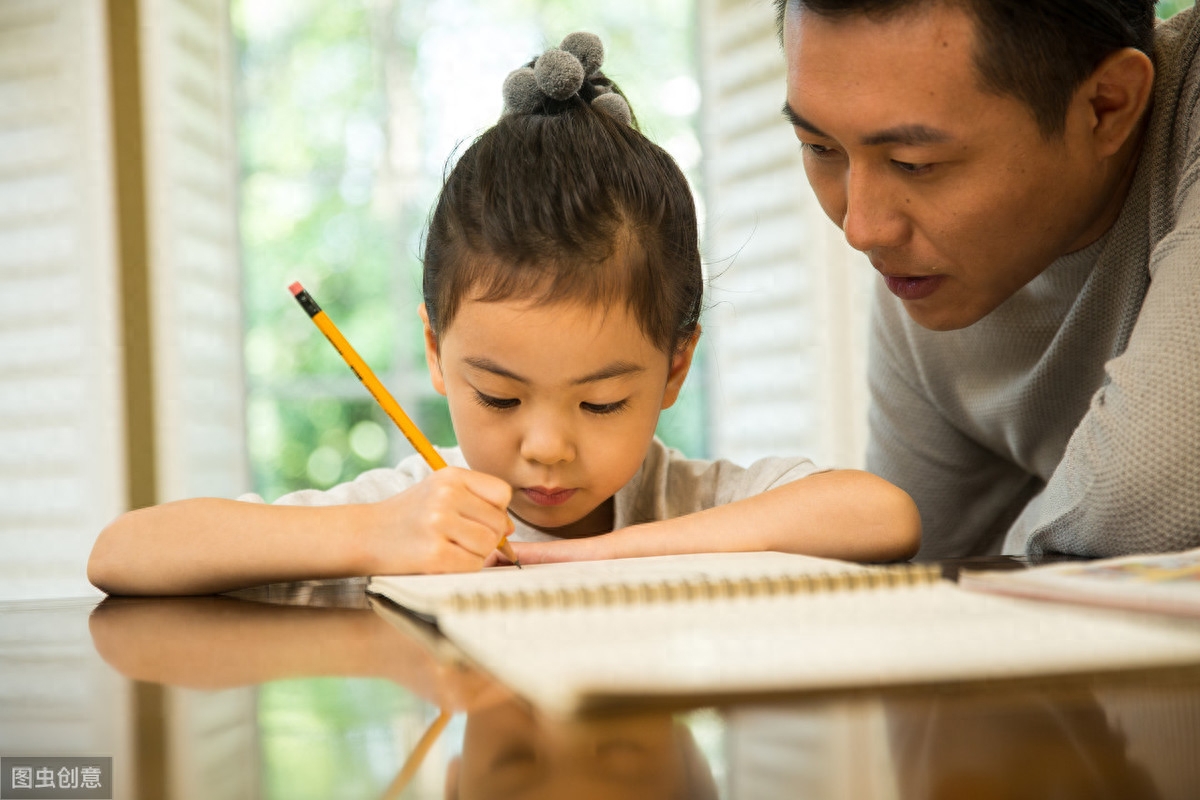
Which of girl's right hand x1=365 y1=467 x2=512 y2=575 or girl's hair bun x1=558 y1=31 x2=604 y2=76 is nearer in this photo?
girl's right hand x1=365 y1=467 x2=512 y2=575

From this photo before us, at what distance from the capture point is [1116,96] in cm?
116

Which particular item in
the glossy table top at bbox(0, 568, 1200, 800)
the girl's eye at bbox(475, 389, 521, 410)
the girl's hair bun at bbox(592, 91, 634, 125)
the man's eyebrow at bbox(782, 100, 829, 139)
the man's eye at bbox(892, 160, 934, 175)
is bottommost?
the glossy table top at bbox(0, 568, 1200, 800)

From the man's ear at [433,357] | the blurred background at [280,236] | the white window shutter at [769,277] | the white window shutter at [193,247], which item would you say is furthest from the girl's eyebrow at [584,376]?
the white window shutter at [193,247]

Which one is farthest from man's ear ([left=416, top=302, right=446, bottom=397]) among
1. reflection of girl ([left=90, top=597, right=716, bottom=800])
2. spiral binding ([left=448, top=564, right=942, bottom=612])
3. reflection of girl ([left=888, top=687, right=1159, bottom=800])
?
reflection of girl ([left=888, top=687, right=1159, bottom=800])

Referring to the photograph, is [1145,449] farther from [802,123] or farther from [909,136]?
[802,123]

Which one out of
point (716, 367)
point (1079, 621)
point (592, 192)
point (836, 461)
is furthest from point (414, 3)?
point (1079, 621)

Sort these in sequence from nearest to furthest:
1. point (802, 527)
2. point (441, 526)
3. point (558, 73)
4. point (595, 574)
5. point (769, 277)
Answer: point (595, 574) < point (441, 526) < point (802, 527) < point (558, 73) < point (769, 277)

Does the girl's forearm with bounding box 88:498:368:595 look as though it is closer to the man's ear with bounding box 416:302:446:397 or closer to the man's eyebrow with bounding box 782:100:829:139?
the man's ear with bounding box 416:302:446:397

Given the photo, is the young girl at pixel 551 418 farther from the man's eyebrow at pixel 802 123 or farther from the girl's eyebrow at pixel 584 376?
the man's eyebrow at pixel 802 123

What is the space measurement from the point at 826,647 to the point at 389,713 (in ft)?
0.59

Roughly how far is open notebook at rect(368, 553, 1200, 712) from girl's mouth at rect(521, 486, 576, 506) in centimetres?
44

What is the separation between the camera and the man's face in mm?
1057

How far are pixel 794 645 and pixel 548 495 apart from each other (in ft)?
Answer: 2.29

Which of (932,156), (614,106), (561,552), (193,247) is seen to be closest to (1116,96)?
(932,156)
